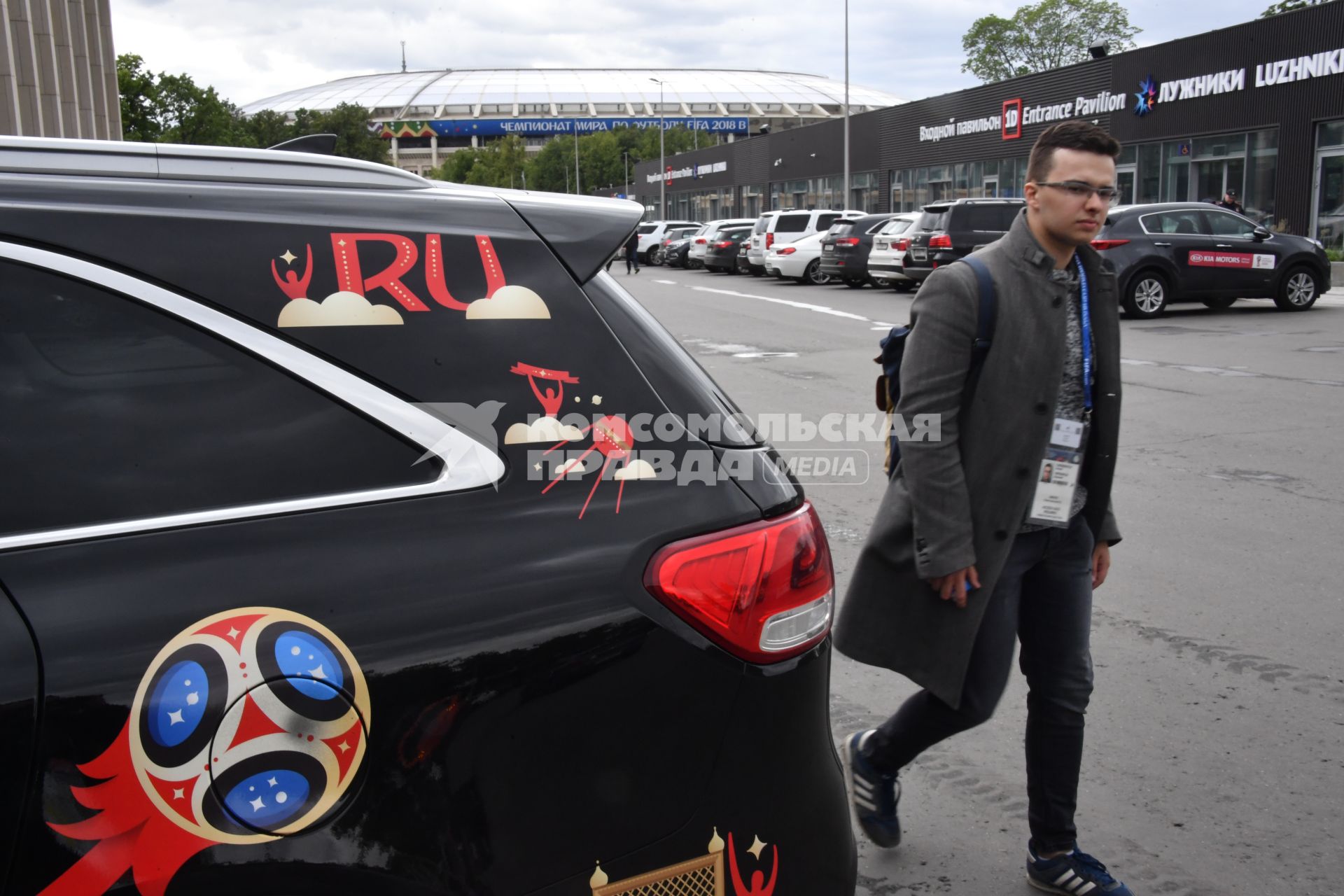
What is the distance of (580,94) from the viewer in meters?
160

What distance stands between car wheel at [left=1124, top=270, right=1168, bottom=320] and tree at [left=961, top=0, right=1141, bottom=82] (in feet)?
234

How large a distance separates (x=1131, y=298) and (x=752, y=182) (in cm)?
4676

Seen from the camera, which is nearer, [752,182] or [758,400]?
[758,400]

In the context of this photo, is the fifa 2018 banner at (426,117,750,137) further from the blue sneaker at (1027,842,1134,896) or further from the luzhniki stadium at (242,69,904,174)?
the blue sneaker at (1027,842,1134,896)

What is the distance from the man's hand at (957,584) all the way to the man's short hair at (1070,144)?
3.06 feet

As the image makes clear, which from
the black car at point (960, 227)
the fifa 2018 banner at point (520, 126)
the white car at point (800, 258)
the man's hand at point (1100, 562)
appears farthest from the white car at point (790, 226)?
the fifa 2018 banner at point (520, 126)

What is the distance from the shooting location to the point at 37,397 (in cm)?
170

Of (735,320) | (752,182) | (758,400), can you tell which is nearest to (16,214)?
(758,400)

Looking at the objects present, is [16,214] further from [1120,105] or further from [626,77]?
[626,77]

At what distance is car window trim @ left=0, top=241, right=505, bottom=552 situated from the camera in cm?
Answer: 166

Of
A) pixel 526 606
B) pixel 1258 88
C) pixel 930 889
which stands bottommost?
pixel 930 889

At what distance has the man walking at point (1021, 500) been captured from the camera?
2.68 meters

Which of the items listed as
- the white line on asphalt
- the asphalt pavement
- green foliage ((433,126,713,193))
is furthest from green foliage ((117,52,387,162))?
green foliage ((433,126,713,193))

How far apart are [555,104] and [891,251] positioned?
466 ft
